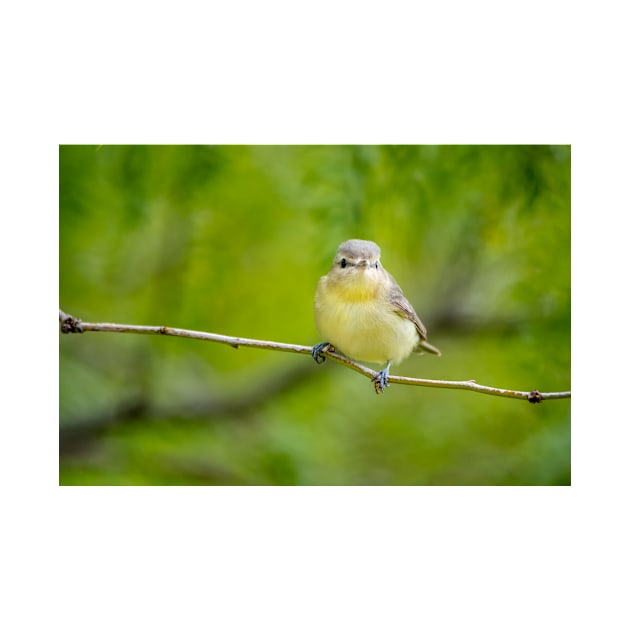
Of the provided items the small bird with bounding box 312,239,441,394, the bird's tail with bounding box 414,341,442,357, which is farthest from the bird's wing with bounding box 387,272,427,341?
the bird's tail with bounding box 414,341,442,357

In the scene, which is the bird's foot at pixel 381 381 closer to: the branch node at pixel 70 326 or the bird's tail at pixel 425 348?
the bird's tail at pixel 425 348

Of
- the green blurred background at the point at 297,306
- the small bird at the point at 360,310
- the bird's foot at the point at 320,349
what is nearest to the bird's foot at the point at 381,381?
the small bird at the point at 360,310

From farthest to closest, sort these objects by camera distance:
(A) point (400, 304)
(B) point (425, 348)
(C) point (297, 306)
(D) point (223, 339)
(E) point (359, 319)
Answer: (C) point (297, 306)
(B) point (425, 348)
(A) point (400, 304)
(E) point (359, 319)
(D) point (223, 339)

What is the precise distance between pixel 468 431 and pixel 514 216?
4.76 feet

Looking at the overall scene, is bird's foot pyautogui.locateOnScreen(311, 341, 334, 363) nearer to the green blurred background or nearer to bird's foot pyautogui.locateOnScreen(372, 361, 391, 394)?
bird's foot pyautogui.locateOnScreen(372, 361, 391, 394)

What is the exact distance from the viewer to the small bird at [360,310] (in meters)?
3.30

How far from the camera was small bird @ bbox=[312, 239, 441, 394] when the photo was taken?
330cm

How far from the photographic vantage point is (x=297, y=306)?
177 inches

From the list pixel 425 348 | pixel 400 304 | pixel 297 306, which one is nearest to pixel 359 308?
pixel 400 304

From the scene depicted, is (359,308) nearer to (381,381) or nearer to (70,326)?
(381,381)

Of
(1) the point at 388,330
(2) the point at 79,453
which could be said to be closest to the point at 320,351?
(1) the point at 388,330

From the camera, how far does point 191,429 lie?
4672 mm

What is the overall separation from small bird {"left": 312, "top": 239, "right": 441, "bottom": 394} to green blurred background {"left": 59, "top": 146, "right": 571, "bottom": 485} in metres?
0.19

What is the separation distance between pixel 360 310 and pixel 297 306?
1.21 meters
